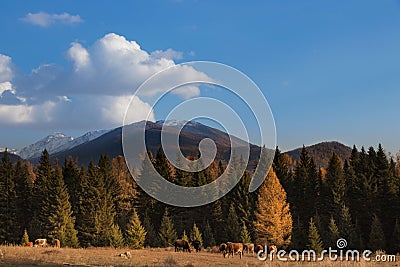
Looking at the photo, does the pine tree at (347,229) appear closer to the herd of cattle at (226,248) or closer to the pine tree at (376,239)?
the pine tree at (376,239)

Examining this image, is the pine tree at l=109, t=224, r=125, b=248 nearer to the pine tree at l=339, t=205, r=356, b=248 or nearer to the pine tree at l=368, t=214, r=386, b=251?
the pine tree at l=339, t=205, r=356, b=248

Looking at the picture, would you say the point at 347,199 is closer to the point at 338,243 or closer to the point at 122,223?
the point at 338,243

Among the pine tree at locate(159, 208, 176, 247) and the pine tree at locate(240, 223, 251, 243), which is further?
the pine tree at locate(159, 208, 176, 247)

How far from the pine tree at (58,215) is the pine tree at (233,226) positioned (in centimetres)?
1664

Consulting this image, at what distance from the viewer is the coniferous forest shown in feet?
147

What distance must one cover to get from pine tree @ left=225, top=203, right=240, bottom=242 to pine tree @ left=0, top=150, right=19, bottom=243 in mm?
25326

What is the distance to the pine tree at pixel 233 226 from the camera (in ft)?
158

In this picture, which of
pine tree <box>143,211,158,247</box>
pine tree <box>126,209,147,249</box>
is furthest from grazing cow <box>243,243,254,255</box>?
pine tree <box>143,211,158,247</box>

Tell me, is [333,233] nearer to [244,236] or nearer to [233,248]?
[244,236]

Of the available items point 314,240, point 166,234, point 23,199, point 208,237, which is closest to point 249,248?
point 314,240

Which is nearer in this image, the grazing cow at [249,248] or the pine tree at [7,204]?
the grazing cow at [249,248]

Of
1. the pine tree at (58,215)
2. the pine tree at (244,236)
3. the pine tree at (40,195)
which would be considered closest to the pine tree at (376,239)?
the pine tree at (244,236)

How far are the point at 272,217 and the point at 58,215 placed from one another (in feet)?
77.0

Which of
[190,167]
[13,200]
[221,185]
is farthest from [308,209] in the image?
[13,200]
